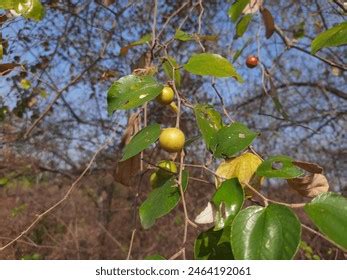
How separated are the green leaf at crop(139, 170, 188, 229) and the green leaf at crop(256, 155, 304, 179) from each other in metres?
0.16

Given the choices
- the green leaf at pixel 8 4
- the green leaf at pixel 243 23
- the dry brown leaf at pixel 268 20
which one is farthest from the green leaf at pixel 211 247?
the dry brown leaf at pixel 268 20

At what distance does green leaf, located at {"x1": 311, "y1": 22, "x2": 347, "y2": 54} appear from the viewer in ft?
3.23

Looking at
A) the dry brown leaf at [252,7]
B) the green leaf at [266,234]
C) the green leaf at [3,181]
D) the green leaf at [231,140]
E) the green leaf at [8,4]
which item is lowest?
the green leaf at [3,181]

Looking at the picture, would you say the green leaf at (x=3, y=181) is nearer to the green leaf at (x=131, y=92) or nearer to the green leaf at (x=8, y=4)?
the green leaf at (x=8, y=4)

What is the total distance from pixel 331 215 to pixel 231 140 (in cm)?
24

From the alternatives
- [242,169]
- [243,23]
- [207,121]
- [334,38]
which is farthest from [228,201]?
[243,23]

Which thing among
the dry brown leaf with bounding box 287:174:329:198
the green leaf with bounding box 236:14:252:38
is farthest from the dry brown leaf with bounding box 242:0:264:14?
the dry brown leaf with bounding box 287:174:329:198

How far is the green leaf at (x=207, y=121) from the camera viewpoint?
94 cm

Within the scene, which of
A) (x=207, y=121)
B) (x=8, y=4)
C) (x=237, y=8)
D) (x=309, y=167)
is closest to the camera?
(x=309, y=167)

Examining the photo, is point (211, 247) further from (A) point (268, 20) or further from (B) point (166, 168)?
(A) point (268, 20)

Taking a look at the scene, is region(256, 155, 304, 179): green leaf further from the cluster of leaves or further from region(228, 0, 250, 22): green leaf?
region(228, 0, 250, 22): green leaf

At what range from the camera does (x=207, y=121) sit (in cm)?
99

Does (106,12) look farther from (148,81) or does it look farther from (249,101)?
(148,81)

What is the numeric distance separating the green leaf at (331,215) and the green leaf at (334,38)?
1.22 feet
